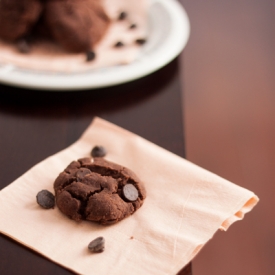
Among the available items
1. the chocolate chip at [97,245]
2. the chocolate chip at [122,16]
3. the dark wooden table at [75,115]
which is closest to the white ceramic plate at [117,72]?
the dark wooden table at [75,115]

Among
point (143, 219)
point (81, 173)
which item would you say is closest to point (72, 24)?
point (81, 173)

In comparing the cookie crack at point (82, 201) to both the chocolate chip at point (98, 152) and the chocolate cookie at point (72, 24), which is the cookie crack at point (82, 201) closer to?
the chocolate chip at point (98, 152)

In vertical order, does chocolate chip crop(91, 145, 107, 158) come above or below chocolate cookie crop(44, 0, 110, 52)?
below

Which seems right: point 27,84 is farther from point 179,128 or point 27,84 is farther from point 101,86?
point 179,128

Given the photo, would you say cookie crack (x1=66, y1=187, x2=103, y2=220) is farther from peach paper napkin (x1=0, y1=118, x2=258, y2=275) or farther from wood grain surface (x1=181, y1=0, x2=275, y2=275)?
wood grain surface (x1=181, y1=0, x2=275, y2=275)

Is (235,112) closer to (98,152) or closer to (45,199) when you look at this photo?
(98,152)

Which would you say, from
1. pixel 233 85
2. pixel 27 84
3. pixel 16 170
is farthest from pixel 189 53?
pixel 16 170

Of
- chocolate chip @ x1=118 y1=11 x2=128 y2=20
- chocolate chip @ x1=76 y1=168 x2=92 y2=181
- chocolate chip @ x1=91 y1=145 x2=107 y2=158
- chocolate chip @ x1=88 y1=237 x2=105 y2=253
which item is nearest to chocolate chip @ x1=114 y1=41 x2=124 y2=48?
chocolate chip @ x1=118 y1=11 x2=128 y2=20
